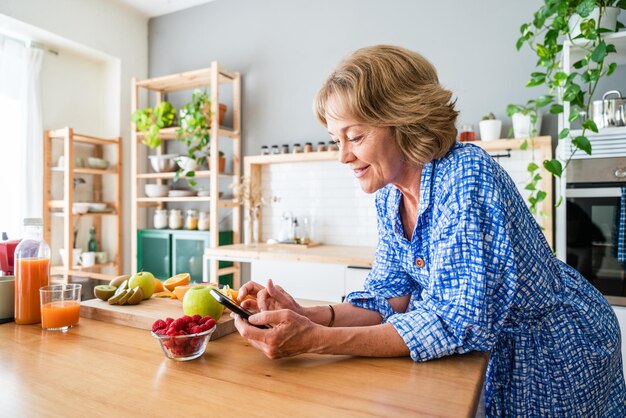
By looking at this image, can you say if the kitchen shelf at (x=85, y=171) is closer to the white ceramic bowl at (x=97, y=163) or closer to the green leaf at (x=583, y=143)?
the white ceramic bowl at (x=97, y=163)

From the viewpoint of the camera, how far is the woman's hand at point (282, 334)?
0.97 m

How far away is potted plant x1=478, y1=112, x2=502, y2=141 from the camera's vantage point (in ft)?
10.4

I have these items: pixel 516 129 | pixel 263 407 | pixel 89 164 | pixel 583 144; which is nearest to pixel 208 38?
pixel 89 164

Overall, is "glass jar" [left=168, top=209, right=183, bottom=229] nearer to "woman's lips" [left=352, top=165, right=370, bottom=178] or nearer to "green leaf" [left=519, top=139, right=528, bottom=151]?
"green leaf" [left=519, top=139, right=528, bottom=151]

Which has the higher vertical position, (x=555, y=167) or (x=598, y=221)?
(x=555, y=167)

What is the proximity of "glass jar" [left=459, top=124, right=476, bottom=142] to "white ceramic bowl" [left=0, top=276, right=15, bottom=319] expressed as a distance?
113 inches

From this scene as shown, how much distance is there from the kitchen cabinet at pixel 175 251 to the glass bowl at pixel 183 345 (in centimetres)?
306

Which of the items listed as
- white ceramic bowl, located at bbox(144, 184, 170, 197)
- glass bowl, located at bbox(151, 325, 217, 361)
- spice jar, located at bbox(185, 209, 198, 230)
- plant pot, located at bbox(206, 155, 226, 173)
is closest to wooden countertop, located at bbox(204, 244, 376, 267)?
spice jar, located at bbox(185, 209, 198, 230)

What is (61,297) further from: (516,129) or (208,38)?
(208,38)

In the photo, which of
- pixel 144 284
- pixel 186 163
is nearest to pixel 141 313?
pixel 144 284

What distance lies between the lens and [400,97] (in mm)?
1118

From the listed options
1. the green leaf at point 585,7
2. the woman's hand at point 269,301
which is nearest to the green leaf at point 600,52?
the green leaf at point 585,7

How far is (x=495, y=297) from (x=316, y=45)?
3493 mm

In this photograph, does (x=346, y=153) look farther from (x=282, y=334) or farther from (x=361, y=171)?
(x=282, y=334)
